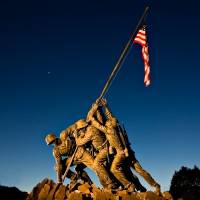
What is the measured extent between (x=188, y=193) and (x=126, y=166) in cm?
1505

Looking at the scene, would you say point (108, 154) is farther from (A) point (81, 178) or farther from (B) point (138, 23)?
(B) point (138, 23)

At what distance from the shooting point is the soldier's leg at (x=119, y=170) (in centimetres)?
992

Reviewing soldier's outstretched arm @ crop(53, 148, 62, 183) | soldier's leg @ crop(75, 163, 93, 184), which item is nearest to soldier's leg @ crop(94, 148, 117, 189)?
soldier's leg @ crop(75, 163, 93, 184)

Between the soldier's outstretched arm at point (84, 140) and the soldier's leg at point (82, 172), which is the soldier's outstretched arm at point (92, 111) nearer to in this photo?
the soldier's outstretched arm at point (84, 140)

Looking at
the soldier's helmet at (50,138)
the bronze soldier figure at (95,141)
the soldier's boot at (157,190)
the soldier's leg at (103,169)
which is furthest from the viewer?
the soldier's helmet at (50,138)

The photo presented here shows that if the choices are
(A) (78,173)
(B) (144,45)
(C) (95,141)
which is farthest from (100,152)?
(B) (144,45)

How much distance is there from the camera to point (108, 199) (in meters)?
8.61

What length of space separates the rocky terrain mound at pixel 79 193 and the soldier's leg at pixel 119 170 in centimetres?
59

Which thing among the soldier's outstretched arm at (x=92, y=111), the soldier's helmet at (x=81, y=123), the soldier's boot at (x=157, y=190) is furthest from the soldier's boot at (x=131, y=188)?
the soldier's outstretched arm at (x=92, y=111)

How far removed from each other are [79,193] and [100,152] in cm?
226

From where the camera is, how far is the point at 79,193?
8391 millimetres

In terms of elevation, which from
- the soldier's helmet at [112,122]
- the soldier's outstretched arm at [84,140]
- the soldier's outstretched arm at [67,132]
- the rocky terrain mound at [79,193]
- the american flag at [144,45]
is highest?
the american flag at [144,45]

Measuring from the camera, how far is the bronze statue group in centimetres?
1002

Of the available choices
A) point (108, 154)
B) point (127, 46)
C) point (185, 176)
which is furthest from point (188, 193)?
point (127, 46)
